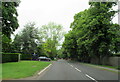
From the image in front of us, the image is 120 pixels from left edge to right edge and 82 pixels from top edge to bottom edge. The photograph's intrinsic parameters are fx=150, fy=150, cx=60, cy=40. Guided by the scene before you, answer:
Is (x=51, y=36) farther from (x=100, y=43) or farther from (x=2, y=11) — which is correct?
(x=2, y=11)

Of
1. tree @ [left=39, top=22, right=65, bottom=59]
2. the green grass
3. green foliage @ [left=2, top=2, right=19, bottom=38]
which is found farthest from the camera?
tree @ [left=39, top=22, right=65, bottom=59]

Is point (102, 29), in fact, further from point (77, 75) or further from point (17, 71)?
point (17, 71)

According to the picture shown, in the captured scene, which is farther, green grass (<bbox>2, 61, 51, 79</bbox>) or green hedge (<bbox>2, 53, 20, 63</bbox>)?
green hedge (<bbox>2, 53, 20, 63</bbox>)

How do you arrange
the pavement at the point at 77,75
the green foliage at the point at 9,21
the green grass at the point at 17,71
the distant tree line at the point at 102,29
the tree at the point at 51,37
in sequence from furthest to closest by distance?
the tree at the point at 51,37, the distant tree line at the point at 102,29, the green foliage at the point at 9,21, the green grass at the point at 17,71, the pavement at the point at 77,75

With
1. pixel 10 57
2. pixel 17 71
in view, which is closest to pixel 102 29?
pixel 17 71

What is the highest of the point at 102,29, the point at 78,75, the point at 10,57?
the point at 102,29

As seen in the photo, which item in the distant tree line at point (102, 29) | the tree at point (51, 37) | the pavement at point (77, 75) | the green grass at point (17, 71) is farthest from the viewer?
the tree at point (51, 37)

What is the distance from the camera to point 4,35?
21.6 metres

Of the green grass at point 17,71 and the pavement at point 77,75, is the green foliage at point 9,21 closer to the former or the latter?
the green grass at point 17,71

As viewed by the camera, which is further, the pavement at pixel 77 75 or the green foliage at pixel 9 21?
the green foliage at pixel 9 21

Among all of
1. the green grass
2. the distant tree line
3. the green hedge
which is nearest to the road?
the green grass

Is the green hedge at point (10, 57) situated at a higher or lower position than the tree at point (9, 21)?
lower

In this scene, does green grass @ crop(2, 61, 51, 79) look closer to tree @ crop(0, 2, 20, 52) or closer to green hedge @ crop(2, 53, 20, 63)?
tree @ crop(0, 2, 20, 52)

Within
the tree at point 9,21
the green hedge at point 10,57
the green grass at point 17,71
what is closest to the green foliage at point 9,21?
the tree at point 9,21
